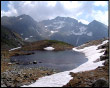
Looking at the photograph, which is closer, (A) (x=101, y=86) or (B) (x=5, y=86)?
(A) (x=101, y=86)

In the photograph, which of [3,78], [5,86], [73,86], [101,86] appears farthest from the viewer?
[3,78]

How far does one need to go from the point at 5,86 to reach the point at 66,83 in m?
9.24

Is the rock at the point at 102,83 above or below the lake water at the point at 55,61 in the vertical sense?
below

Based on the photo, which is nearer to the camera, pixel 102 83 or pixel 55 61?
pixel 102 83

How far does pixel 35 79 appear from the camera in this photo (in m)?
31.1

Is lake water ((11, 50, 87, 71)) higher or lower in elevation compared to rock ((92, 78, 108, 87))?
higher

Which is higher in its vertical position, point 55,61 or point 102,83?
point 55,61

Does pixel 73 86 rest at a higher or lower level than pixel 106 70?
lower

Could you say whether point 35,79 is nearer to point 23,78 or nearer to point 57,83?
point 23,78

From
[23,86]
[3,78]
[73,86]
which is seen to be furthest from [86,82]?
[3,78]

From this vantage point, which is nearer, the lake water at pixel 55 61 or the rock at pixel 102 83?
the rock at pixel 102 83

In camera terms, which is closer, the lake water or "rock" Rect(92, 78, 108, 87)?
"rock" Rect(92, 78, 108, 87)

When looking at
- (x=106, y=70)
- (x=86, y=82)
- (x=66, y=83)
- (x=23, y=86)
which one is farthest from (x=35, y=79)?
(x=106, y=70)

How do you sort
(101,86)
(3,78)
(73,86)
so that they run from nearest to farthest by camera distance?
1. (101,86)
2. (73,86)
3. (3,78)
